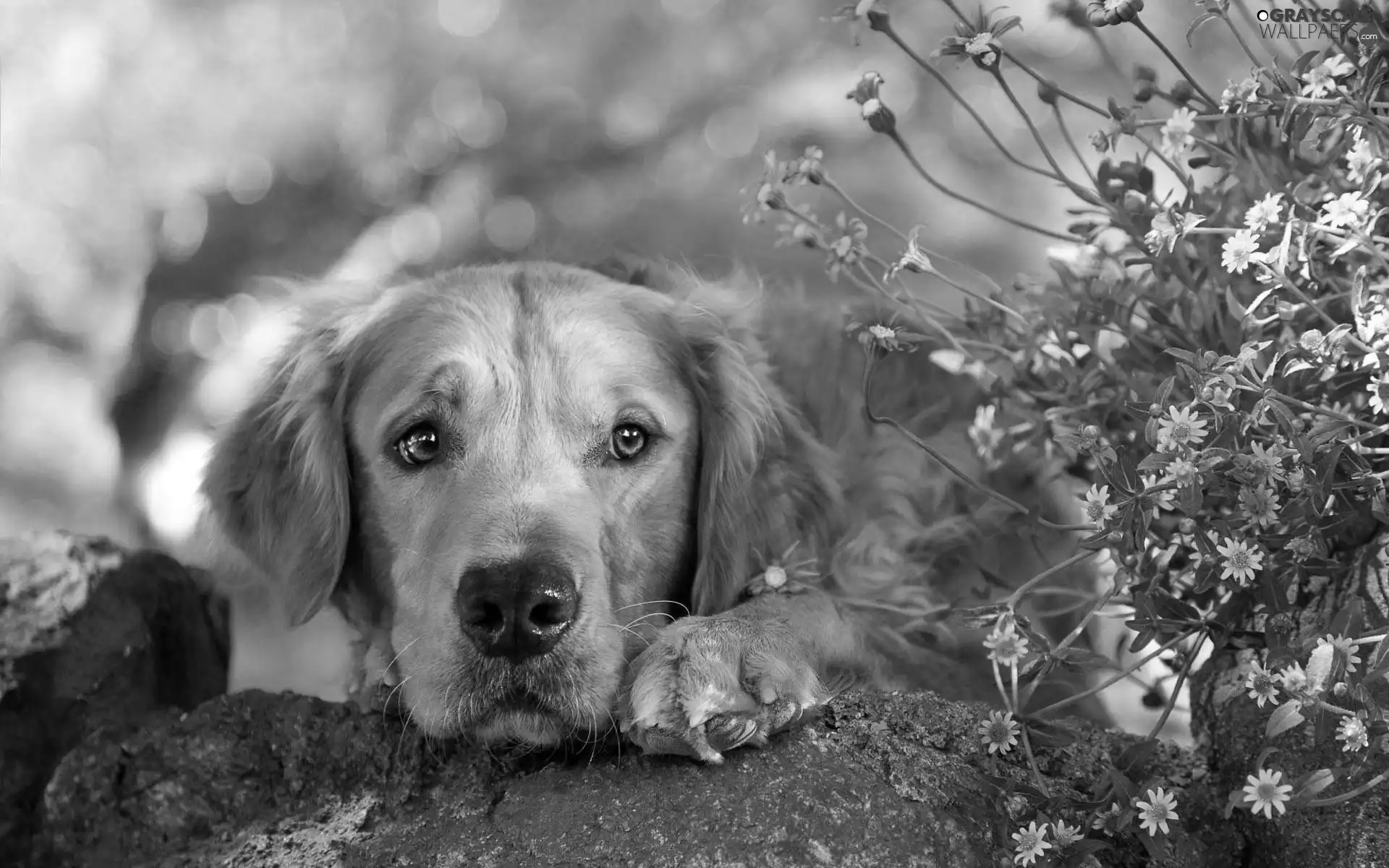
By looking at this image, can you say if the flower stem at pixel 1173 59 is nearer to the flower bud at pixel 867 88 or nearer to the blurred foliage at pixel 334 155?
the flower bud at pixel 867 88

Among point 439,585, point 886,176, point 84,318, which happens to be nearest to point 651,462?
point 439,585

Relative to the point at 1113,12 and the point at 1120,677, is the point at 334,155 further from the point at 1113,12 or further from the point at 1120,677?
the point at 1120,677

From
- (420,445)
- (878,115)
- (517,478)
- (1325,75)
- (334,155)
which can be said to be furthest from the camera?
(334,155)

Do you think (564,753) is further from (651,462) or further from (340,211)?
(340,211)

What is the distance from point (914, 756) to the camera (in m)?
2.09

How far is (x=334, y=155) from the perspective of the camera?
6.20m

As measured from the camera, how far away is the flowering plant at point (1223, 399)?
5.82ft

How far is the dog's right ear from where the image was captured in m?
2.79

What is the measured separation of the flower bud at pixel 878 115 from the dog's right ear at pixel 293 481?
1.38m

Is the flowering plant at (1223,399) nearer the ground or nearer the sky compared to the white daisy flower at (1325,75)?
nearer the ground

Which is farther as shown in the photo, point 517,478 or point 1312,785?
point 517,478

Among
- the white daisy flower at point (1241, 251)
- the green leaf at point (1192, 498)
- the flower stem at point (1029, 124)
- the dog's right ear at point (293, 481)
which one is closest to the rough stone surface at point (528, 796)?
the dog's right ear at point (293, 481)

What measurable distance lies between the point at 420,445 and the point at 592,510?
417 mm

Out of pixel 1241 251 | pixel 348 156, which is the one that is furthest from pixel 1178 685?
pixel 348 156
